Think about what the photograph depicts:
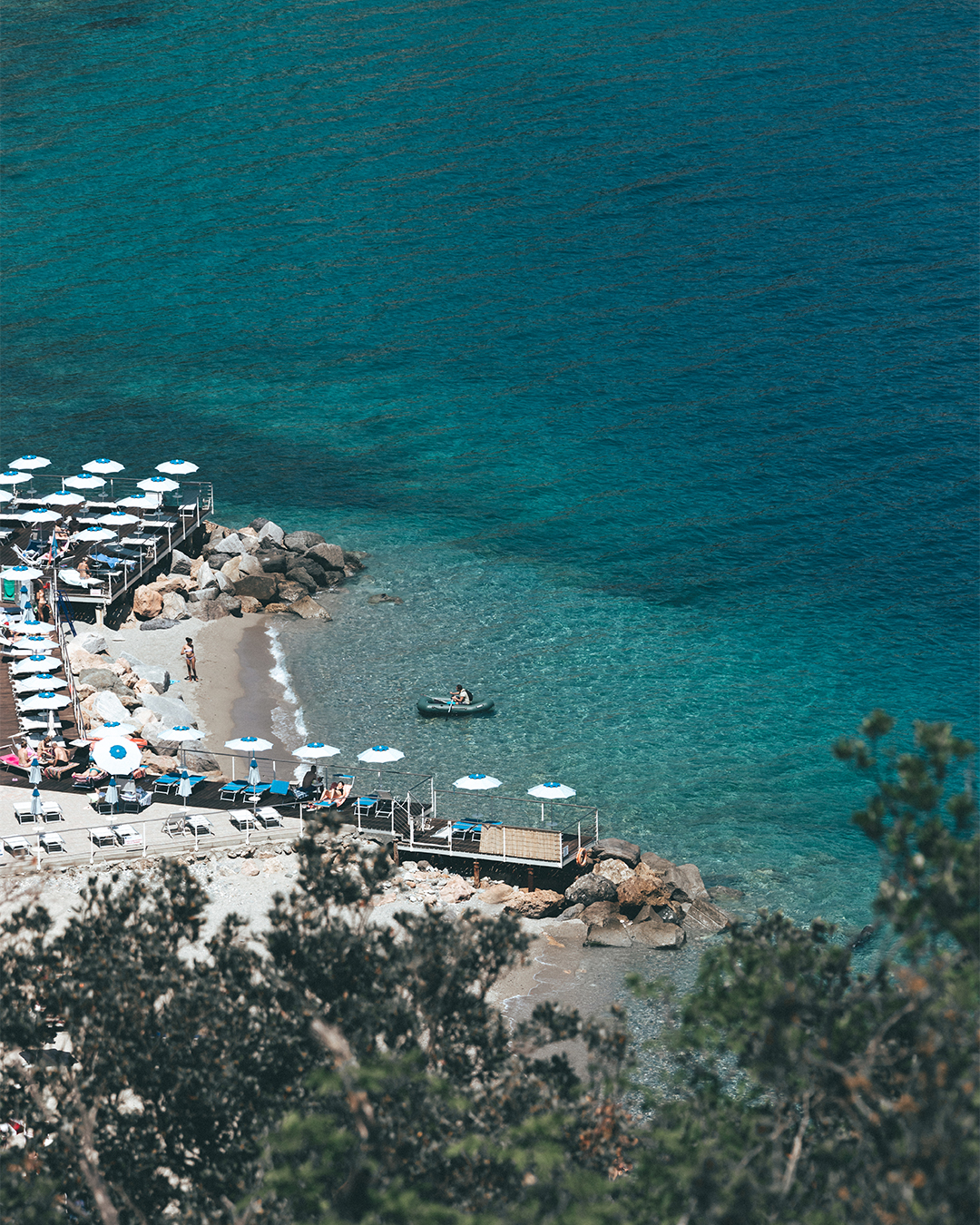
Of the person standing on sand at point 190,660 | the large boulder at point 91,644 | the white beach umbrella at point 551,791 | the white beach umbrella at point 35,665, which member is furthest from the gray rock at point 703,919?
the large boulder at point 91,644

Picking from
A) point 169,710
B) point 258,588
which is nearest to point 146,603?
point 258,588

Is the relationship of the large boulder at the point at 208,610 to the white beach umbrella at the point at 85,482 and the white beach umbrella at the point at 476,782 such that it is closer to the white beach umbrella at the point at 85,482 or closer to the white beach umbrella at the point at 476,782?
the white beach umbrella at the point at 85,482

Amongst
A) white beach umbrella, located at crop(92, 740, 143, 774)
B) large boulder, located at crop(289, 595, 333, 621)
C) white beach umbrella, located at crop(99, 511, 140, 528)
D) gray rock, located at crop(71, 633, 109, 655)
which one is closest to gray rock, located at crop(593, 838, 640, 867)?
white beach umbrella, located at crop(92, 740, 143, 774)

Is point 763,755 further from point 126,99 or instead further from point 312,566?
point 126,99

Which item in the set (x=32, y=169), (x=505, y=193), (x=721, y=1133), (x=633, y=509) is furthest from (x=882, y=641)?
(x=32, y=169)

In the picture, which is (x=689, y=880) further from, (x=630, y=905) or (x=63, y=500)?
(x=63, y=500)
